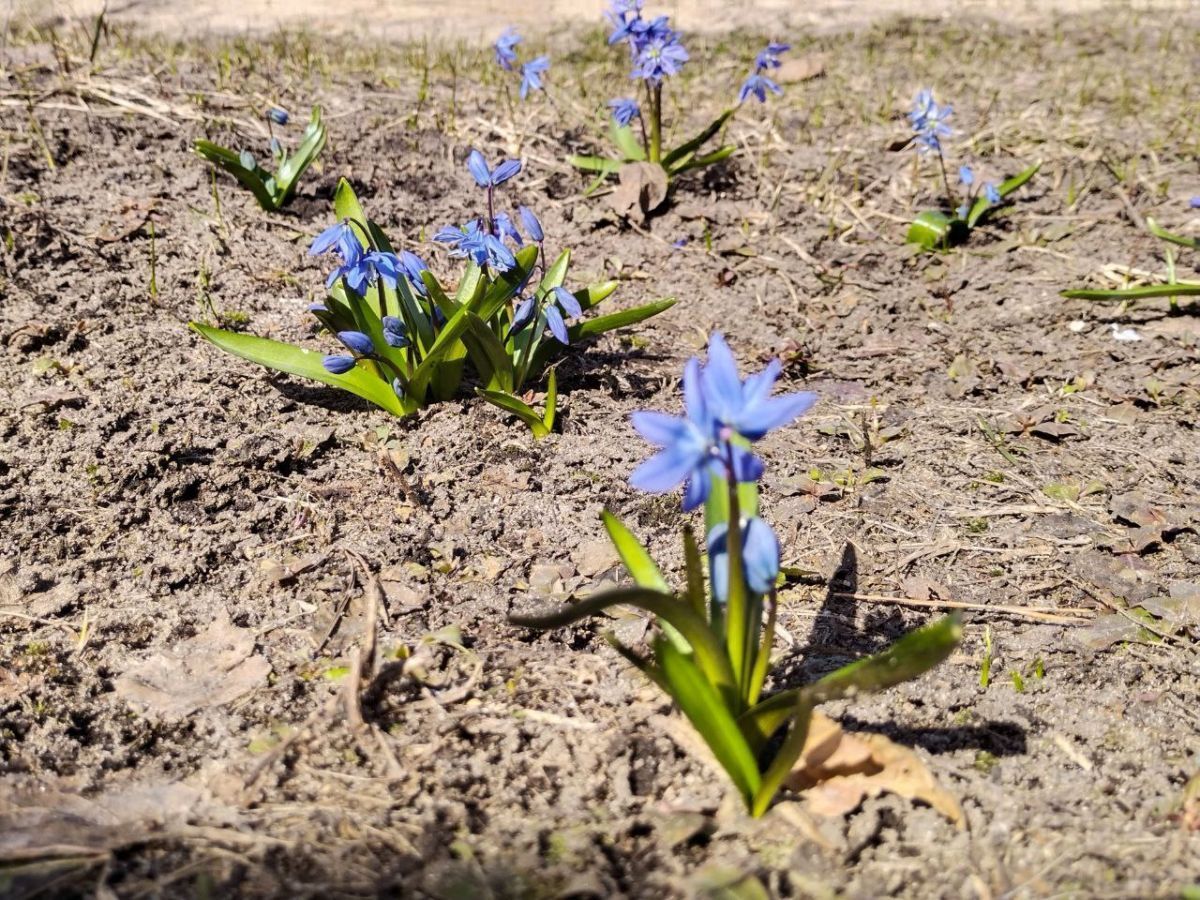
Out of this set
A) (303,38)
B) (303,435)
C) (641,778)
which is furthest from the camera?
(303,38)

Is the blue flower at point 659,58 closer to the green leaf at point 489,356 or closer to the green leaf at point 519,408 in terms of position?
the green leaf at point 489,356

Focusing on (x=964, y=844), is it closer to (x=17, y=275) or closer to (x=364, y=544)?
(x=364, y=544)

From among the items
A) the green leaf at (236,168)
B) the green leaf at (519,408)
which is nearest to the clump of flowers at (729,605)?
the green leaf at (519,408)

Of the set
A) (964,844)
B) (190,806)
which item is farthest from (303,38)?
(964,844)

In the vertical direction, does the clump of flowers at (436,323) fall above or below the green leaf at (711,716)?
above

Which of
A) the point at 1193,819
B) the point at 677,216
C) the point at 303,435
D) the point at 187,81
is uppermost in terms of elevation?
the point at 187,81

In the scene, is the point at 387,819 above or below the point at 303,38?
below

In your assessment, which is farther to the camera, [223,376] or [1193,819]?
[223,376]
